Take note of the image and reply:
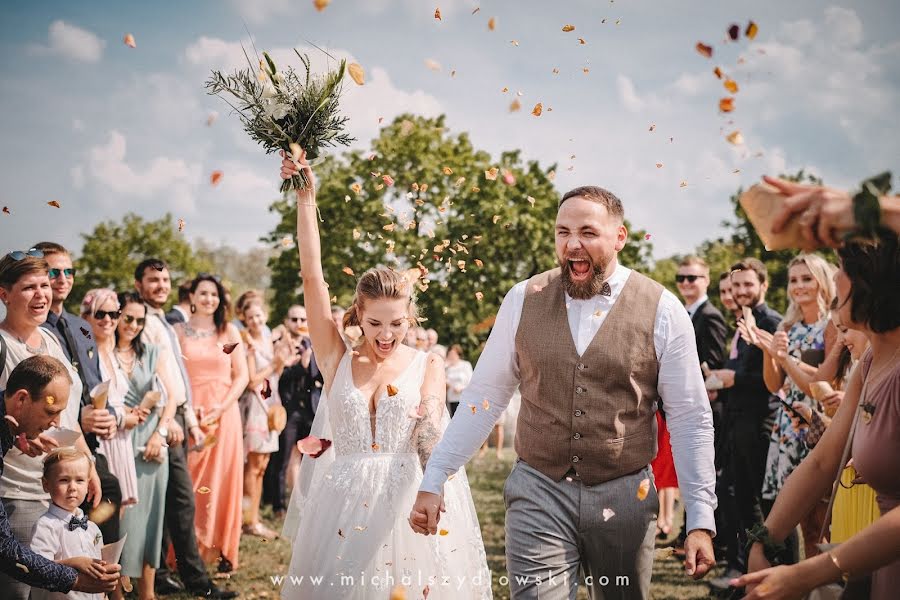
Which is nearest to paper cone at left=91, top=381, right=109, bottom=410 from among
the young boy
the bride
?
the young boy

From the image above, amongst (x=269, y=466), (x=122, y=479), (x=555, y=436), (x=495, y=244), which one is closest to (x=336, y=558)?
(x=555, y=436)

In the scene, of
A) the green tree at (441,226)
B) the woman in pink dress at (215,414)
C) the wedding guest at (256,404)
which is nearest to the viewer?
the woman in pink dress at (215,414)

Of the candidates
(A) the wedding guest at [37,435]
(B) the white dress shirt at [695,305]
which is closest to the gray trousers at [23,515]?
(A) the wedding guest at [37,435]

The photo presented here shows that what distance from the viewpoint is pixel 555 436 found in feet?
10.7

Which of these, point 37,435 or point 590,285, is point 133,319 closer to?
point 37,435

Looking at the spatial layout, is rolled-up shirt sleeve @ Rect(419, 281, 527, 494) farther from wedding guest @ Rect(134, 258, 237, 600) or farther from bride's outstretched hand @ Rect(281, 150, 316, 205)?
wedding guest @ Rect(134, 258, 237, 600)

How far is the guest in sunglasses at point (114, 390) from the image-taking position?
215 inches

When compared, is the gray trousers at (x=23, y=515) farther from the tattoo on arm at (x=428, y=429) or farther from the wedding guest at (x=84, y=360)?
the tattoo on arm at (x=428, y=429)

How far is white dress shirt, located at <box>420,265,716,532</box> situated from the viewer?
3283mm

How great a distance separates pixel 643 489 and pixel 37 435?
9.50 feet

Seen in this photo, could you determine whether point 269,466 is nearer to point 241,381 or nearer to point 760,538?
point 241,381

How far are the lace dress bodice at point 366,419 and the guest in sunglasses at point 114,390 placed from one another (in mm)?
2110

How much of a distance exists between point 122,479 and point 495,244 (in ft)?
64.0

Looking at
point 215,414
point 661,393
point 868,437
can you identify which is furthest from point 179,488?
Result: point 868,437
